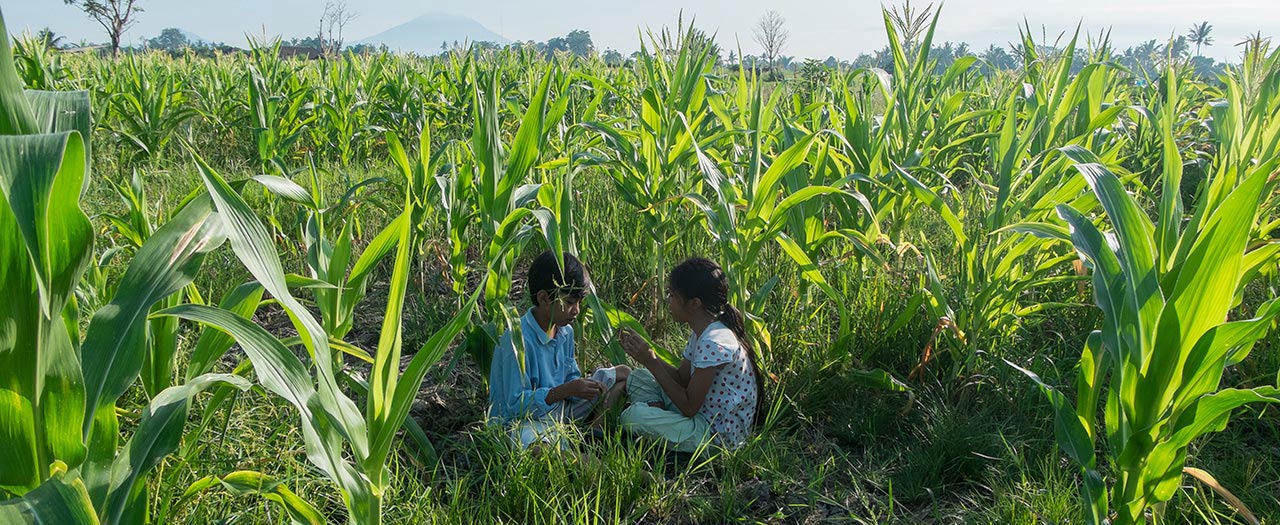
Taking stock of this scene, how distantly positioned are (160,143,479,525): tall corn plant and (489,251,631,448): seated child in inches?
32.1

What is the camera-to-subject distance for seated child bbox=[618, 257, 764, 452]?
245 cm

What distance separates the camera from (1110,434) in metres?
1.67

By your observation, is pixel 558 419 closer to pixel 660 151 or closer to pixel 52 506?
pixel 660 151

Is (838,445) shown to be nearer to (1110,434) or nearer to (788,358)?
(788,358)

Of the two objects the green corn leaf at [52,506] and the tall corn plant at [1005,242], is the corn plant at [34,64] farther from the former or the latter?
the tall corn plant at [1005,242]

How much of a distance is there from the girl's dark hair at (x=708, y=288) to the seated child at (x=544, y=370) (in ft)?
1.02

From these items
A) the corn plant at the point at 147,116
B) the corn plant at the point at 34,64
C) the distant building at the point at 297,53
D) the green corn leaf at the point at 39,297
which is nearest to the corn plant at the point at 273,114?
the corn plant at the point at 147,116

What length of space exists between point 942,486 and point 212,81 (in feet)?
25.5

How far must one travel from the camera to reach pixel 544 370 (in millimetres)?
2566

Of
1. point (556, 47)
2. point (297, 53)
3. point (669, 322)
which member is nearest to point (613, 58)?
point (556, 47)

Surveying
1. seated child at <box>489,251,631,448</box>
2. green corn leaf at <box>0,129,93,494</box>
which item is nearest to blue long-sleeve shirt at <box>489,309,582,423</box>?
seated child at <box>489,251,631,448</box>

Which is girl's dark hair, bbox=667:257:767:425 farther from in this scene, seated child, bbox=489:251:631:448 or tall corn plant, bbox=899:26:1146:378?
tall corn plant, bbox=899:26:1146:378

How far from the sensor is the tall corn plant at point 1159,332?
1475 millimetres

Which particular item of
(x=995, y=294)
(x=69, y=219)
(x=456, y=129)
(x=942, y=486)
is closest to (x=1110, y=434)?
(x=942, y=486)
